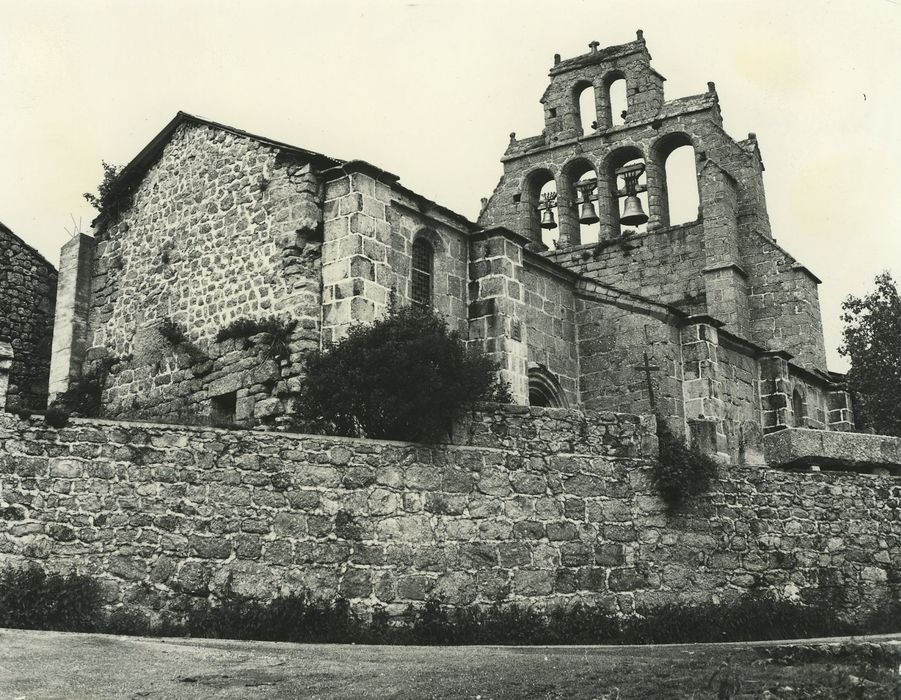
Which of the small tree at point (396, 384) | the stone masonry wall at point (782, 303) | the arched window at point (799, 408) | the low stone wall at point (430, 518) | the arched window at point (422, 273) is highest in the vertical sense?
the stone masonry wall at point (782, 303)

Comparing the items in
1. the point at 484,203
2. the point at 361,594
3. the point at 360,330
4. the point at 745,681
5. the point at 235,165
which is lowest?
the point at 745,681

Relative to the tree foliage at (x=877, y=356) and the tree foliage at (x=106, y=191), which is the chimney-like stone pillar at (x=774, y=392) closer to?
the tree foliage at (x=877, y=356)

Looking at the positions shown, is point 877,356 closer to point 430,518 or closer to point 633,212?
point 633,212

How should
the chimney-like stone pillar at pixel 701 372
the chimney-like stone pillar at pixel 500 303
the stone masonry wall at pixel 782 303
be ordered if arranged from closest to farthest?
the chimney-like stone pillar at pixel 500 303 < the chimney-like stone pillar at pixel 701 372 < the stone masonry wall at pixel 782 303

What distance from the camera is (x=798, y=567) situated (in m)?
13.3

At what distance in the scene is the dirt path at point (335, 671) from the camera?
7684mm

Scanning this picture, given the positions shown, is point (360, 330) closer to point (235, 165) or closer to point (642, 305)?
point (235, 165)

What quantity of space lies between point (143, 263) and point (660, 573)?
482 inches

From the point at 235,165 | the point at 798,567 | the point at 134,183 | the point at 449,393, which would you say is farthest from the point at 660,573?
the point at 134,183

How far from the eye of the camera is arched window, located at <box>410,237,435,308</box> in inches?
719

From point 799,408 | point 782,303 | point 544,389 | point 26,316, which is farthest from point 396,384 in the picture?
point 782,303

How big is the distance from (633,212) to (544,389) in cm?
691

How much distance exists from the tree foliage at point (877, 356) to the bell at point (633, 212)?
259 inches

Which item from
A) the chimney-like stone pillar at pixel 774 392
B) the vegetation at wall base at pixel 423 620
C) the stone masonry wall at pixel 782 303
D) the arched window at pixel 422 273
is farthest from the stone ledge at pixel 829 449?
the stone masonry wall at pixel 782 303
